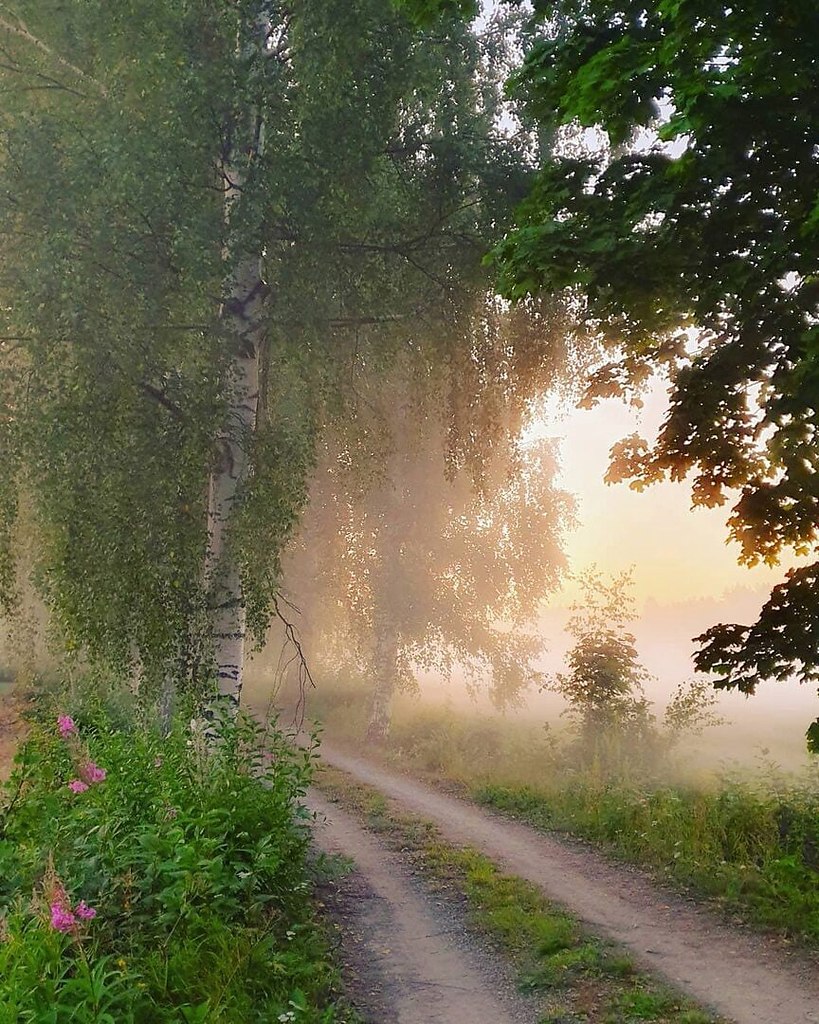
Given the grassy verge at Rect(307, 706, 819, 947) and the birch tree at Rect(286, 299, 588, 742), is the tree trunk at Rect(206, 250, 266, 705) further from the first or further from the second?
the birch tree at Rect(286, 299, 588, 742)

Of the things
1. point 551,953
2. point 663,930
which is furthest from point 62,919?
point 663,930

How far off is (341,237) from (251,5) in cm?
277

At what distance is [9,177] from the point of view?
9.12m

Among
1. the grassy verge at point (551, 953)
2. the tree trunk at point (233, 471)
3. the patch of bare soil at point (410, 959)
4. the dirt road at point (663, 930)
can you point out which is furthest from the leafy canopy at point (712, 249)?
the tree trunk at point (233, 471)

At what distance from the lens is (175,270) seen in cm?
938

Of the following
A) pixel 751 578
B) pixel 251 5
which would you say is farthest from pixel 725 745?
pixel 751 578

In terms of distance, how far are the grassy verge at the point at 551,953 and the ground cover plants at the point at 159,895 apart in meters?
1.69

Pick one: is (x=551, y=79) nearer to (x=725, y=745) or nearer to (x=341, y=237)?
(x=341, y=237)

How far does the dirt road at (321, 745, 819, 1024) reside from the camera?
6.14 metres

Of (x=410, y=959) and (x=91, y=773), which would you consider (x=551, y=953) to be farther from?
(x=91, y=773)

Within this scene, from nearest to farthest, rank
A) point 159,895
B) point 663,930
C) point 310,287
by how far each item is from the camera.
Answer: point 159,895
point 663,930
point 310,287

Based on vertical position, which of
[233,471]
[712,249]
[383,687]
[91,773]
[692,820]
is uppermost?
[712,249]

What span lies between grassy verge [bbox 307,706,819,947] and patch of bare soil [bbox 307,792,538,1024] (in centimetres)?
284

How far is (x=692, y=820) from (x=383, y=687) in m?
11.4
